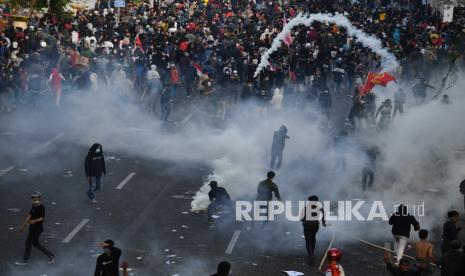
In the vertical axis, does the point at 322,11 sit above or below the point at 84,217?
above

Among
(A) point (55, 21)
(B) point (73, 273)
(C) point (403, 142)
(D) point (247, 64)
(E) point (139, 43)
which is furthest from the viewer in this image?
(A) point (55, 21)

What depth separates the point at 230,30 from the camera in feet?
140

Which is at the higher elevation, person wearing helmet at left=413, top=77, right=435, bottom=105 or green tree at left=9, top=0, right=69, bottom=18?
green tree at left=9, top=0, right=69, bottom=18

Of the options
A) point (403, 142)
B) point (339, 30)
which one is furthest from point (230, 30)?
point (403, 142)

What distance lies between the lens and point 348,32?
142ft

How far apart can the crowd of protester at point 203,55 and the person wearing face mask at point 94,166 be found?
9379mm

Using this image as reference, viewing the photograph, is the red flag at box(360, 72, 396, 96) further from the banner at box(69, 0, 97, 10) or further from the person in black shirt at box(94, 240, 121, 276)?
the banner at box(69, 0, 97, 10)

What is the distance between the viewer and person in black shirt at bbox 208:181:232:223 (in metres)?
18.7

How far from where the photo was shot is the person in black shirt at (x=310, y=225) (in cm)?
1661

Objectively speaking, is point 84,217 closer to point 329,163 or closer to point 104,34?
point 329,163

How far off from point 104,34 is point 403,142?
561 inches

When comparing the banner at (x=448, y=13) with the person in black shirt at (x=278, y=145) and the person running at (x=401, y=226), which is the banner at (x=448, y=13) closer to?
the person in black shirt at (x=278, y=145)

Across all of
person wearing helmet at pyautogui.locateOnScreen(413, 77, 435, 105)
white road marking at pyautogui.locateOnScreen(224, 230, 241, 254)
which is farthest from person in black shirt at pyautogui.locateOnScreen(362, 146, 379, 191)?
person wearing helmet at pyautogui.locateOnScreen(413, 77, 435, 105)

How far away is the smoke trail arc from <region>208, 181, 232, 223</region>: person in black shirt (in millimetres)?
14057
